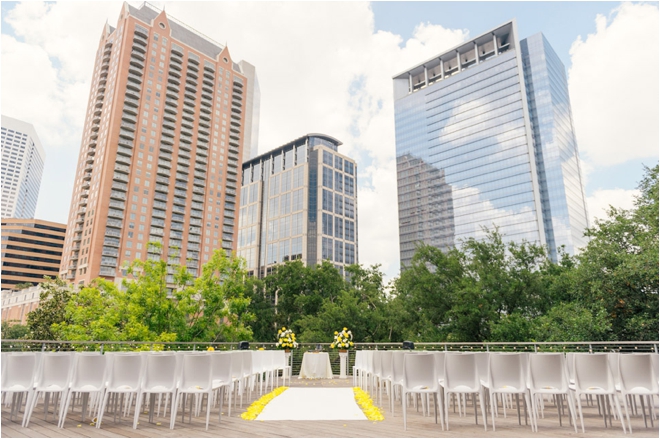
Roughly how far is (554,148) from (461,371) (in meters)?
75.7

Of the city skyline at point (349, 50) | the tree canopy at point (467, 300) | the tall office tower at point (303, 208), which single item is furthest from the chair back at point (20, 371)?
the tall office tower at point (303, 208)

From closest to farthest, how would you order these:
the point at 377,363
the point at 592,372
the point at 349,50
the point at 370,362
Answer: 1. the point at 592,372
2. the point at 377,363
3. the point at 370,362
4. the point at 349,50

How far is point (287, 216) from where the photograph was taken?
8050cm

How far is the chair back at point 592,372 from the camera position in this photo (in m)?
4.30

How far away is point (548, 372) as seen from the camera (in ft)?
14.4

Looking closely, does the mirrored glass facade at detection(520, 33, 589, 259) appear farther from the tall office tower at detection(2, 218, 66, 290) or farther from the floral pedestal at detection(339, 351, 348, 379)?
the tall office tower at detection(2, 218, 66, 290)

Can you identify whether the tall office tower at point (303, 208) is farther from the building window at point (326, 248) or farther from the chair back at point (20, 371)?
the chair back at point (20, 371)

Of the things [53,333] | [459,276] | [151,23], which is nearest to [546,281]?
[459,276]

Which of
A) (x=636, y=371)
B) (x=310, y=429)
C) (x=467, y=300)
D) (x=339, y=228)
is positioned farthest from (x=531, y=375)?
(x=339, y=228)

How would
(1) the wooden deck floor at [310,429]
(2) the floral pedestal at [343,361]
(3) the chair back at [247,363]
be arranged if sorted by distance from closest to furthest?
(1) the wooden deck floor at [310,429] → (3) the chair back at [247,363] → (2) the floral pedestal at [343,361]

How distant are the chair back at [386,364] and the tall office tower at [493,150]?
58258 millimetres

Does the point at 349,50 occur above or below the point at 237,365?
above

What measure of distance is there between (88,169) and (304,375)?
6001 cm

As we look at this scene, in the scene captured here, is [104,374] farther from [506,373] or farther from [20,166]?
[20,166]
